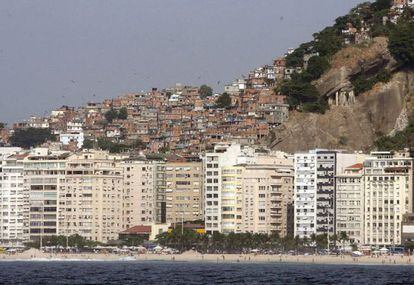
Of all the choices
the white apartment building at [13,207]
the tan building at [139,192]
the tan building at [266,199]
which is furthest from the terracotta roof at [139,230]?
the tan building at [266,199]

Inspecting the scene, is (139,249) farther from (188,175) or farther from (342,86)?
(342,86)

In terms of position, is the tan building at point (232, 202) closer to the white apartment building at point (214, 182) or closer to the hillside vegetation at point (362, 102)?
the white apartment building at point (214, 182)

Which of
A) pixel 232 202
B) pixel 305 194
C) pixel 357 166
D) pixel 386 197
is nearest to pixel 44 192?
pixel 232 202

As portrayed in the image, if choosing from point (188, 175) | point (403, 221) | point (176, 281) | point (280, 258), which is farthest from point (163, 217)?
point (176, 281)

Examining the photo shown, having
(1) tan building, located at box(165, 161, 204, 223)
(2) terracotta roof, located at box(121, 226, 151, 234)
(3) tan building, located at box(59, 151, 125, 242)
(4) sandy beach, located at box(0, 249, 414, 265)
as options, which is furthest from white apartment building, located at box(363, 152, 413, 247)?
(3) tan building, located at box(59, 151, 125, 242)

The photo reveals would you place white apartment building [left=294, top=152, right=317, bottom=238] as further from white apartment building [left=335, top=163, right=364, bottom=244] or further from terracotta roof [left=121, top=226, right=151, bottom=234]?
terracotta roof [left=121, top=226, right=151, bottom=234]

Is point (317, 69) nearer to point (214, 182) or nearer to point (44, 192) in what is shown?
point (214, 182)
